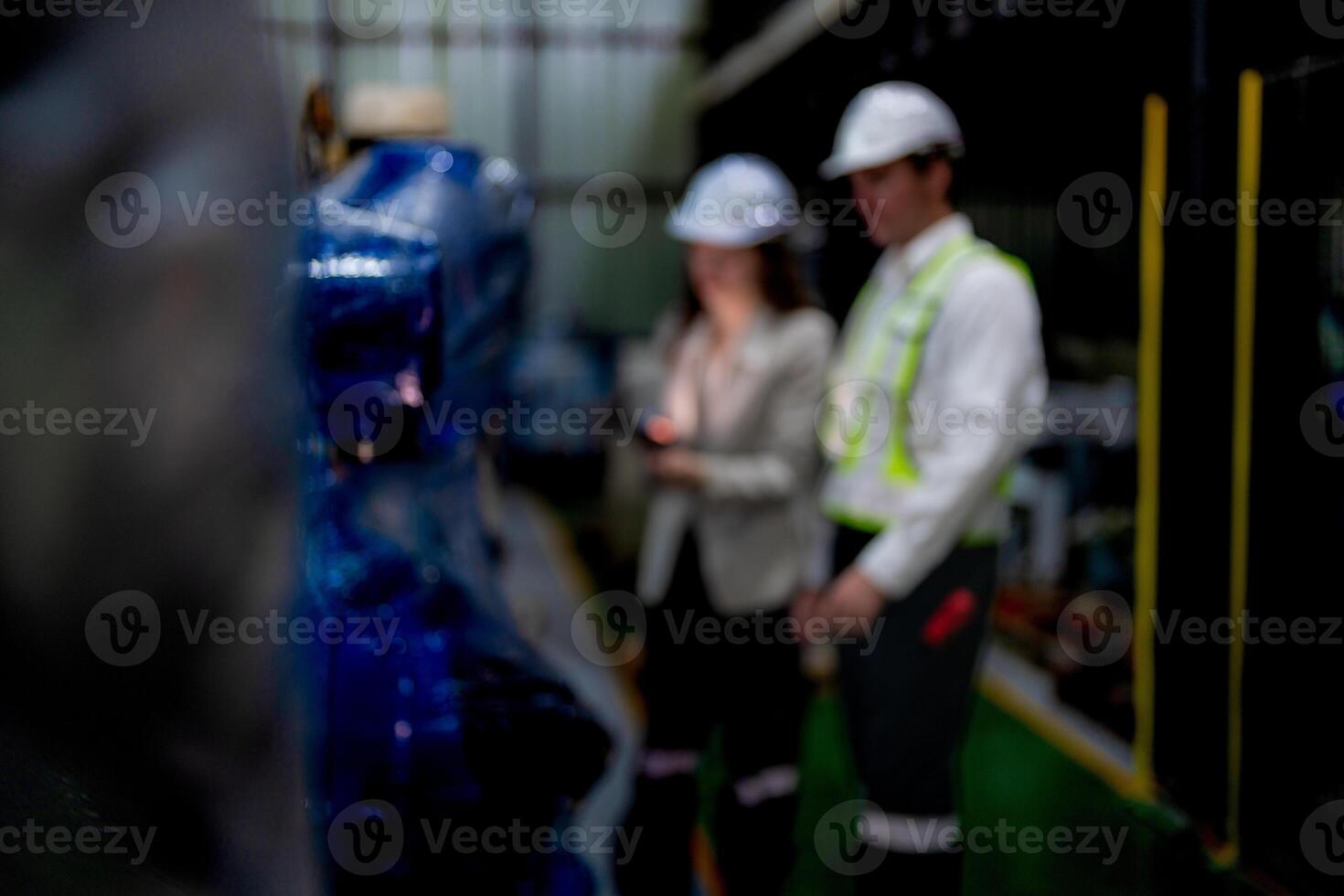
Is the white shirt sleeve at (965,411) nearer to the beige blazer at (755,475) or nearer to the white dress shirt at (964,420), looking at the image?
the white dress shirt at (964,420)

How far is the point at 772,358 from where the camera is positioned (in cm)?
330

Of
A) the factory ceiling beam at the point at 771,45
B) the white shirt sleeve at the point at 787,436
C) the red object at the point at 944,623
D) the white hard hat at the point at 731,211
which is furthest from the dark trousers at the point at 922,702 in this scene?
the factory ceiling beam at the point at 771,45

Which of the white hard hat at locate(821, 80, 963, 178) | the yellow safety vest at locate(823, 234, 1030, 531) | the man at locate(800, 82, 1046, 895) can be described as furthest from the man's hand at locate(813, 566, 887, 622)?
the white hard hat at locate(821, 80, 963, 178)

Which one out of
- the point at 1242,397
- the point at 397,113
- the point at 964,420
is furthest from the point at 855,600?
the point at 1242,397

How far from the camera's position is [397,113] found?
7.49 feet

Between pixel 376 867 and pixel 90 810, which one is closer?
pixel 90 810

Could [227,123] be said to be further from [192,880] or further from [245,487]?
[192,880]

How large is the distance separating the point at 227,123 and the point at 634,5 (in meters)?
11.8

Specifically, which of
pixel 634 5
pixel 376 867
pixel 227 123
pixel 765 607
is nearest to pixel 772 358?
pixel 765 607

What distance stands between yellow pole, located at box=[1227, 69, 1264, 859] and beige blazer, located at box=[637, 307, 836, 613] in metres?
1.09

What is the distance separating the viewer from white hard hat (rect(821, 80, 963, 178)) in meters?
2.58

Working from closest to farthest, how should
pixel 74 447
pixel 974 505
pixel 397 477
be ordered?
pixel 74 447
pixel 397 477
pixel 974 505

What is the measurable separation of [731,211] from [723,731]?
4.06ft

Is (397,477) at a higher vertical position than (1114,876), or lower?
higher
